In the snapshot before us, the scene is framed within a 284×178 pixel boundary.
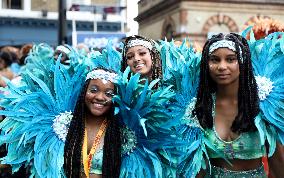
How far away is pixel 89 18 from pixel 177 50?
17.9 m

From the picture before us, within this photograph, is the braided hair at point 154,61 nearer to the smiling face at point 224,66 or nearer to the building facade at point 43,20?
the smiling face at point 224,66

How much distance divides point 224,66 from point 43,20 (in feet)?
62.0

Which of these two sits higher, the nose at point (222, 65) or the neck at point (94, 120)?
the nose at point (222, 65)

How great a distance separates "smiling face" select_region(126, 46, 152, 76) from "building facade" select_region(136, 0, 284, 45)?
33.3 feet

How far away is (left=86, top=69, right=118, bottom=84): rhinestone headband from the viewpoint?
2.88 metres

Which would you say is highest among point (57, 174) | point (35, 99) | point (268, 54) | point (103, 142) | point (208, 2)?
point (208, 2)

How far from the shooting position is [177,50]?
12.5 feet

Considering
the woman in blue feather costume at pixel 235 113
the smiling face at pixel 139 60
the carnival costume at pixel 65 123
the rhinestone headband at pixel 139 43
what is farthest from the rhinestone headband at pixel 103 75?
the rhinestone headband at pixel 139 43

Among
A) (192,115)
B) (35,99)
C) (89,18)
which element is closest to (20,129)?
(35,99)

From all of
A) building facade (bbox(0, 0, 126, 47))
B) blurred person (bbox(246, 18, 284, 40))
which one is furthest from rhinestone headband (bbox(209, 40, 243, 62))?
building facade (bbox(0, 0, 126, 47))

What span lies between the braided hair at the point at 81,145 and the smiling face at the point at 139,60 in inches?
30.3

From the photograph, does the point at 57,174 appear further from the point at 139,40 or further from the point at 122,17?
the point at 122,17

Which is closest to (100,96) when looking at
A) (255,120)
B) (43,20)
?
(255,120)

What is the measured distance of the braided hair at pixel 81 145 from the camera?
2842mm
